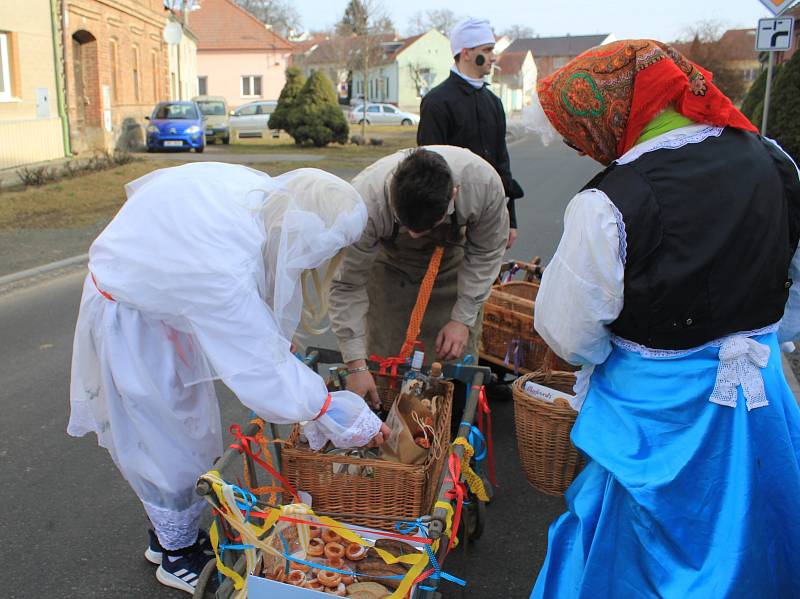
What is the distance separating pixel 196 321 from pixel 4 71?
58.0 ft

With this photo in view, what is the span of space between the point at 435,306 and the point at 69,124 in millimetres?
18507

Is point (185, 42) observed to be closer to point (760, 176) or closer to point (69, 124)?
point (69, 124)

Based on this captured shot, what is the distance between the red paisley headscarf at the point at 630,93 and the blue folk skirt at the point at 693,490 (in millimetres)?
630

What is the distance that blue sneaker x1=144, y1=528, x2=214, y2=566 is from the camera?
3.11m

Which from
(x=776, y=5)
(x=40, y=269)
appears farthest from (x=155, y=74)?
(x=776, y=5)

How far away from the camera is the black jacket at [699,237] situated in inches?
76.6

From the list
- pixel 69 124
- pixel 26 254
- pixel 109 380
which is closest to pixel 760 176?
pixel 109 380

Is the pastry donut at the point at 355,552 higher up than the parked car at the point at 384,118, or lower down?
lower down

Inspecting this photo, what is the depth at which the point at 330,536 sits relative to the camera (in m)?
2.55

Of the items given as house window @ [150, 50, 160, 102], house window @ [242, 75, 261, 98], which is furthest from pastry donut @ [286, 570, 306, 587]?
house window @ [242, 75, 261, 98]

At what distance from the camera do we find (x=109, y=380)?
8.75 feet

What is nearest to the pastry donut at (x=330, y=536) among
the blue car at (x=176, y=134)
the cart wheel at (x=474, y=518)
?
the cart wheel at (x=474, y=518)

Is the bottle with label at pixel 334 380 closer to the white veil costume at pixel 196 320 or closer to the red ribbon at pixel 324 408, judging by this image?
the white veil costume at pixel 196 320

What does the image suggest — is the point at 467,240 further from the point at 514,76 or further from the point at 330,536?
the point at 514,76
